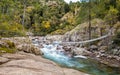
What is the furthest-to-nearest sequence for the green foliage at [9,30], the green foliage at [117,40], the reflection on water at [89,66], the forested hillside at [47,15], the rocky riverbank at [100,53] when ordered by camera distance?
the forested hillside at [47,15] → the green foliage at [117,40] → the green foliage at [9,30] → the rocky riverbank at [100,53] → the reflection on water at [89,66]

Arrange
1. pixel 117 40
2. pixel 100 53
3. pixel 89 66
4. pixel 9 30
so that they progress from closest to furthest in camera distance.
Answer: pixel 89 66, pixel 117 40, pixel 100 53, pixel 9 30

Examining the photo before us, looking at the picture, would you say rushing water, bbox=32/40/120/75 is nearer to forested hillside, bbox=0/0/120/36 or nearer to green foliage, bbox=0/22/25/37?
green foliage, bbox=0/22/25/37

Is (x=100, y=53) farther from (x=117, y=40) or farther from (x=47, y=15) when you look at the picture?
(x=47, y=15)

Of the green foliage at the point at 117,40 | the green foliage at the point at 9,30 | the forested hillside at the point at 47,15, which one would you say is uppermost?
the forested hillside at the point at 47,15

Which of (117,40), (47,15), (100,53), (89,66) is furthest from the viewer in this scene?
(47,15)

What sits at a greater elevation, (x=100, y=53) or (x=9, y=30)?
(x=9, y=30)

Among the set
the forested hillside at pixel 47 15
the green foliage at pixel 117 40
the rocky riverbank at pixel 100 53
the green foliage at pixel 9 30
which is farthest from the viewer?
the forested hillside at pixel 47 15

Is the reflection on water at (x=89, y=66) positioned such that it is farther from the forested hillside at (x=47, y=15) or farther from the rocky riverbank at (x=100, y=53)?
the forested hillside at (x=47, y=15)

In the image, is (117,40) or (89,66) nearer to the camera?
(89,66)

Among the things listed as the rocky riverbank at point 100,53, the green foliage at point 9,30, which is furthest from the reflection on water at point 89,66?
the green foliage at point 9,30

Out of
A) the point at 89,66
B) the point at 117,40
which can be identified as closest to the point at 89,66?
the point at 89,66

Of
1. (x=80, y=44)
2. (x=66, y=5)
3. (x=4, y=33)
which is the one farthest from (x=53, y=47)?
(x=66, y=5)

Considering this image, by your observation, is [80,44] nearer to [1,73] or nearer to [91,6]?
[91,6]

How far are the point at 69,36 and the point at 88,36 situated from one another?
158 inches
